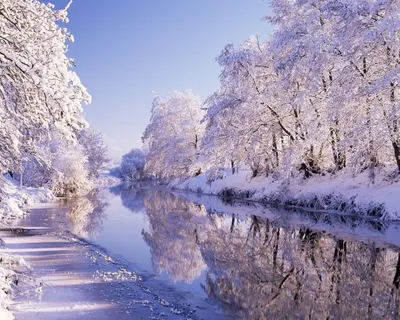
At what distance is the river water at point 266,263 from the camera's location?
6.43 m

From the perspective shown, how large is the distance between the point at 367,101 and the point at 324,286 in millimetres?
11656

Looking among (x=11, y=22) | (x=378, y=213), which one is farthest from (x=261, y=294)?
(x=378, y=213)

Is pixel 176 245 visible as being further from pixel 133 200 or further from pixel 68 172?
pixel 68 172

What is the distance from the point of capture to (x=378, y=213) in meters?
15.7

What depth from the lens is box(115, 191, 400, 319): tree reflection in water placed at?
20.8ft

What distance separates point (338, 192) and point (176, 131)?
3291 cm

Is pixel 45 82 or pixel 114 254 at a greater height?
pixel 45 82

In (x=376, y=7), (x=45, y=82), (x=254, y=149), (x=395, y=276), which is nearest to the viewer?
(x=45, y=82)

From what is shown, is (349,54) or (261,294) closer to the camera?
(261,294)

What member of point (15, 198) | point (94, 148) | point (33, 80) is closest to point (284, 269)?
point (33, 80)

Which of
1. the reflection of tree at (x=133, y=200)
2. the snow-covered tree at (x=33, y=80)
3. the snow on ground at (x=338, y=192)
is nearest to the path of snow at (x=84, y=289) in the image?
the snow-covered tree at (x=33, y=80)

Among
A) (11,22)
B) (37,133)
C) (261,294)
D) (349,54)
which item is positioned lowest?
(261,294)

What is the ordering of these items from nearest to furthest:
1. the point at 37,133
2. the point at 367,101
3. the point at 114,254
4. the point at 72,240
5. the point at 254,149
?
the point at 37,133 < the point at 114,254 < the point at 72,240 < the point at 367,101 < the point at 254,149

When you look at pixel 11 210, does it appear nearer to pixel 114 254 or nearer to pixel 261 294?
pixel 114 254
